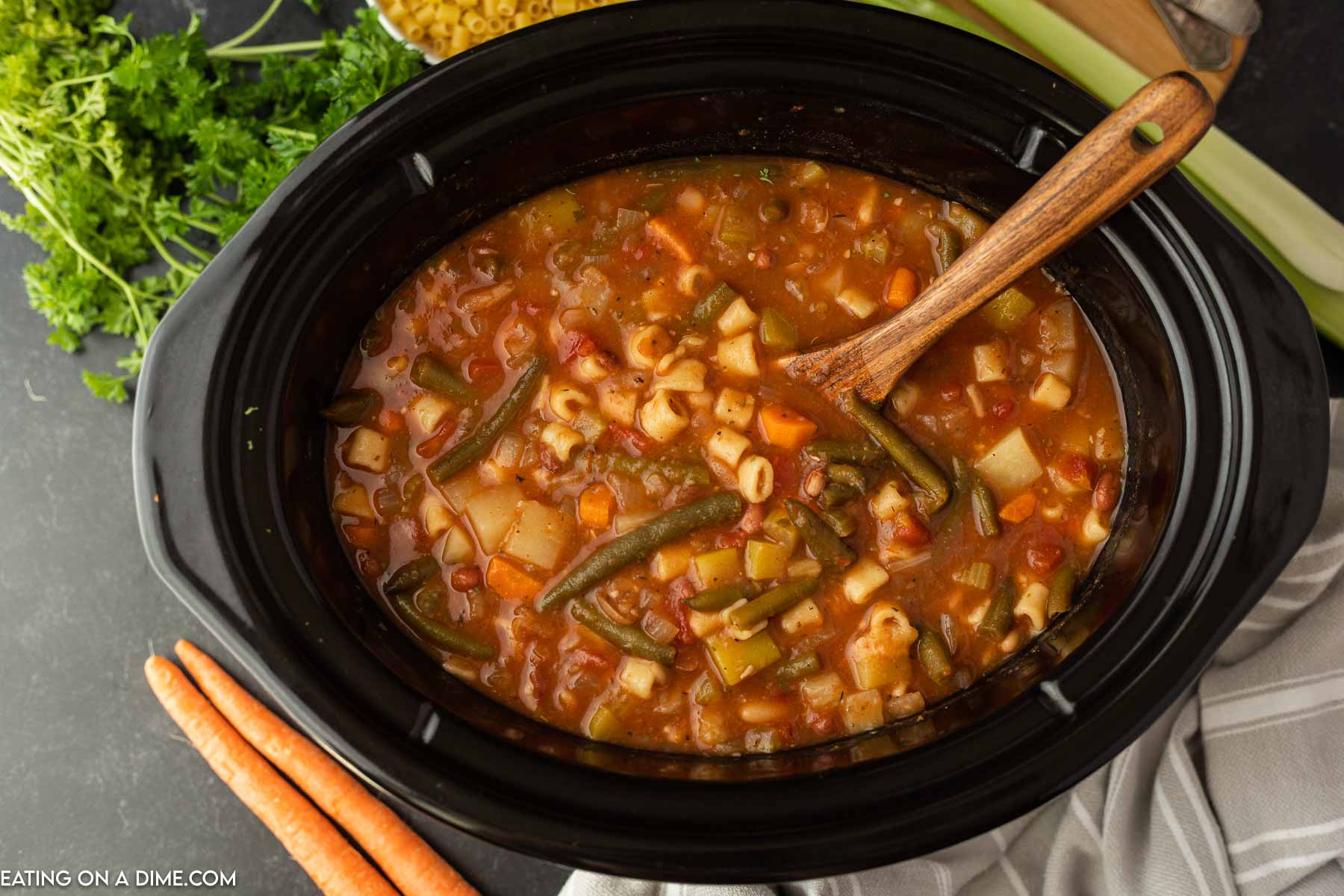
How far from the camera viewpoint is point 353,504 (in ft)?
A: 9.46

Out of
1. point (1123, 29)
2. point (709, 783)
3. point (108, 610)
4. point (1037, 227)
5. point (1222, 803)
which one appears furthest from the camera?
point (108, 610)

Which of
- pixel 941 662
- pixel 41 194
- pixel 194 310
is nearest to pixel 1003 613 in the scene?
pixel 941 662

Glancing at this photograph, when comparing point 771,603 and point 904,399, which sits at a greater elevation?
point 904,399

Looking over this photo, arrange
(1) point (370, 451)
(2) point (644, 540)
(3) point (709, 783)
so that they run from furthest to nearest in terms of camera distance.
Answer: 1. (1) point (370, 451)
2. (2) point (644, 540)
3. (3) point (709, 783)

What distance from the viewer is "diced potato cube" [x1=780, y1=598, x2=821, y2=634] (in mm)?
2828

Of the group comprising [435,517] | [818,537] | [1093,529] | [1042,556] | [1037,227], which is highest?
[1037,227]

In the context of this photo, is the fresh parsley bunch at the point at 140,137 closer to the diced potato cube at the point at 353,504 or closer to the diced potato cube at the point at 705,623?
the diced potato cube at the point at 353,504

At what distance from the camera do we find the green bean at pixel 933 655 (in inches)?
111

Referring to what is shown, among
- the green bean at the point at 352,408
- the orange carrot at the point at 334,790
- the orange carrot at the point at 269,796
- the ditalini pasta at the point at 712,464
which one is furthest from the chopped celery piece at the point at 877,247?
the orange carrot at the point at 269,796

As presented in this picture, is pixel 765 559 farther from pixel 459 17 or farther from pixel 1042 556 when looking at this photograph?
pixel 459 17

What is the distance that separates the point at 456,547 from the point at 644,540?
0.53 m

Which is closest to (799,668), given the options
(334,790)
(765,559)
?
(765,559)

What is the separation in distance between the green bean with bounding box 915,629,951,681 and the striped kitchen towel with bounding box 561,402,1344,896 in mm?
753

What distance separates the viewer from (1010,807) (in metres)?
2.45
